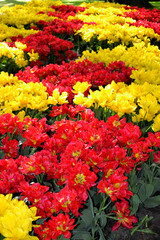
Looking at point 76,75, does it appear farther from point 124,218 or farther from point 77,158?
point 124,218

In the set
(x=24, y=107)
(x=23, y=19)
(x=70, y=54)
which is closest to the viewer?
(x=24, y=107)

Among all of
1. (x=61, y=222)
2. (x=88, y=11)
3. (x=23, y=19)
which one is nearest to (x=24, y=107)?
(x=61, y=222)

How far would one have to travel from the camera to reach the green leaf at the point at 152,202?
6.13 feet

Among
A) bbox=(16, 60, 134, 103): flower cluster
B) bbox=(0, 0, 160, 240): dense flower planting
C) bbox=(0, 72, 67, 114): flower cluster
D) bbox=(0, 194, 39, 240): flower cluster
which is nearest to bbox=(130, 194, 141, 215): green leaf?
bbox=(0, 0, 160, 240): dense flower planting

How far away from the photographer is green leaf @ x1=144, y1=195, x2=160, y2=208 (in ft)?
6.13

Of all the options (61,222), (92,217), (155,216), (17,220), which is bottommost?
(155,216)

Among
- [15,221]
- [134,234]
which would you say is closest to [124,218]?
[134,234]

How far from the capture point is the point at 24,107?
263 centimetres

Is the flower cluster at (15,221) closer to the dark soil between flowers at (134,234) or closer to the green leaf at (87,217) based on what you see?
the green leaf at (87,217)

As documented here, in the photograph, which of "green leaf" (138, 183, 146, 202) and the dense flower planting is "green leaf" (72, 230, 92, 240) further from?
"green leaf" (138, 183, 146, 202)

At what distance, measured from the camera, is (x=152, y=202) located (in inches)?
74.2

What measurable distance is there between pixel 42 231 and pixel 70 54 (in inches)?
134

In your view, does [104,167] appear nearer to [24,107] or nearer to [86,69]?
[24,107]

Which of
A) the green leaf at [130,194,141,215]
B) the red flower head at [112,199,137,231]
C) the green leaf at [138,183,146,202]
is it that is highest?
the red flower head at [112,199,137,231]
